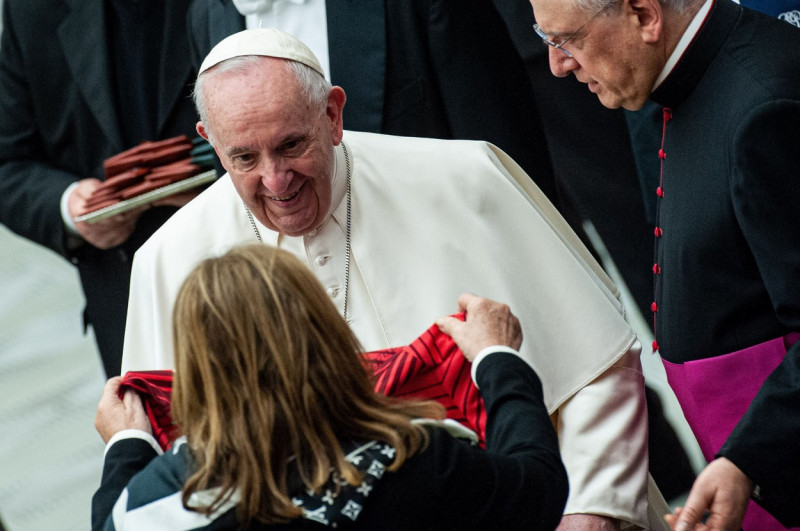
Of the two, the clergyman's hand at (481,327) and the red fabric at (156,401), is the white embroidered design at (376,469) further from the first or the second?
the red fabric at (156,401)

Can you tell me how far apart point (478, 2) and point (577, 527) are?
1.97 metres

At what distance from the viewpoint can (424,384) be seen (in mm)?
2564

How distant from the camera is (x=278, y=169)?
289 centimetres

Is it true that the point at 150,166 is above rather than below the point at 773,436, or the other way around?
below

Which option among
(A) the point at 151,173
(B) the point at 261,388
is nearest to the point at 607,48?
(B) the point at 261,388

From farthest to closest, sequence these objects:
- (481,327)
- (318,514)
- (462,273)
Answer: (462,273), (481,327), (318,514)

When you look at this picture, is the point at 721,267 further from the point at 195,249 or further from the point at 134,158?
the point at 134,158

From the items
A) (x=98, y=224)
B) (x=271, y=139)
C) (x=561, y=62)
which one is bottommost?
(x=98, y=224)

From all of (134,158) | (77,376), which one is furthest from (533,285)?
(77,376)

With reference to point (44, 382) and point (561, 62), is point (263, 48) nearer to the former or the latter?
point (561, 62)

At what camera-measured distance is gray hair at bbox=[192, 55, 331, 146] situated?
9.64 ft

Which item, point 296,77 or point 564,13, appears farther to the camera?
point 296,77

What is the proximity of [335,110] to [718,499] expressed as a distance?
1373 millimetres

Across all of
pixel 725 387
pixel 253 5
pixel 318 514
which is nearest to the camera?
pixel 318 514
